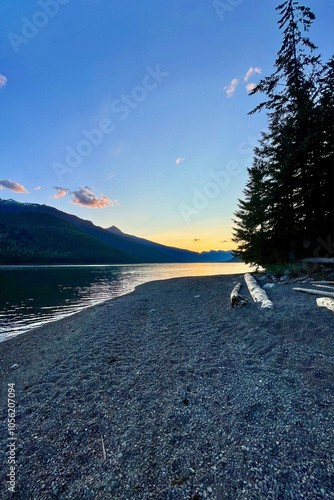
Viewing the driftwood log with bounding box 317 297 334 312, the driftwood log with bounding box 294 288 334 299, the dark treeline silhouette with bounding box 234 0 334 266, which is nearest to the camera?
the driftwood log with bounding box 317 297 334 312

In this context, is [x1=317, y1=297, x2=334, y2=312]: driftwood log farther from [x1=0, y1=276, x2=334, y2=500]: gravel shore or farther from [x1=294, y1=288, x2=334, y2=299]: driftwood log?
[x1=294, y1=288, x2=334, y2=299]: driftwood log

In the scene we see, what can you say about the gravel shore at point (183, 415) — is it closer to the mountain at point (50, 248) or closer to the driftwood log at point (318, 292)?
the driftwood log at point (318, 292)

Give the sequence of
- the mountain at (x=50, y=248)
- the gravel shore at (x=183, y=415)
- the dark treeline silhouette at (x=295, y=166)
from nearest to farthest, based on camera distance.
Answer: the gravel shore at (x=183, y=415) < the dark treeline silhouette at (x=295, y=166) < the mountain at (x=50, y=248)

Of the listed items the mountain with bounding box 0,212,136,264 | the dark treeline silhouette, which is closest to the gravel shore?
the dark treeline silhouette

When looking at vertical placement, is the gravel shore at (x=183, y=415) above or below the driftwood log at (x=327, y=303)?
below

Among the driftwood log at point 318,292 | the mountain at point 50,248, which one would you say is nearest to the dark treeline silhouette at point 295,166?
the driftwood log at point 318,292

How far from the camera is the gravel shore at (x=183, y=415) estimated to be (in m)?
2.55

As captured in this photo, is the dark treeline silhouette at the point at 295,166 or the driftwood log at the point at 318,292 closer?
the driftwood log at the point at 318,292


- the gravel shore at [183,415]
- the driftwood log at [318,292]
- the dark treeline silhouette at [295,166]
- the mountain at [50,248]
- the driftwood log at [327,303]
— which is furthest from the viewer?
the mountain at [50,248]

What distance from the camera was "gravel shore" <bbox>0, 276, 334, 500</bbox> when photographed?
2547 millimetres

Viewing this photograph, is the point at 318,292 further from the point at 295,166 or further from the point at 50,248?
the point at 50,248

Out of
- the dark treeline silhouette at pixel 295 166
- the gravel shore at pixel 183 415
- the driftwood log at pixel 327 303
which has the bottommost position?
the gravel shore at pixel 183 415

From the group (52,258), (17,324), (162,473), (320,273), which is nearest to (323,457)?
(162,473)

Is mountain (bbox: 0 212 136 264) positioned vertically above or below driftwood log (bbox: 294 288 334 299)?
above
